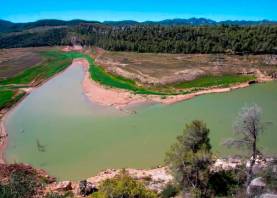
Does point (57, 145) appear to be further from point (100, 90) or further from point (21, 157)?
point (100, 90)

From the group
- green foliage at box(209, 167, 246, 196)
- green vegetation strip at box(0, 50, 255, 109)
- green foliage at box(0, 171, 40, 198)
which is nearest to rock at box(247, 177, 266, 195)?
green foliage at box(209, 167, 246, 196)

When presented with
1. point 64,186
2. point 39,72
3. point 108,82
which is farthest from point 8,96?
point 64,186

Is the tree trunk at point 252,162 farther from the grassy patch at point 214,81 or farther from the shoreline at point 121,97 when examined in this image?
the grassy patch at point 214,81

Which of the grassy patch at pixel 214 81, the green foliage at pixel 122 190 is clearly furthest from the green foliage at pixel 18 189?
the grassy patch at pixel 214 81

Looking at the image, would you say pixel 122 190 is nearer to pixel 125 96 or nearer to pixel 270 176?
pixel 270 176

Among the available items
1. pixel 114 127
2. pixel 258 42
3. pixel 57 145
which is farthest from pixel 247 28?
pixel 57 145

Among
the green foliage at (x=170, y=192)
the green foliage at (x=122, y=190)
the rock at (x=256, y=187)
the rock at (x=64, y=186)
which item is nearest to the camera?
the green foliage at (x=122, y=190)
